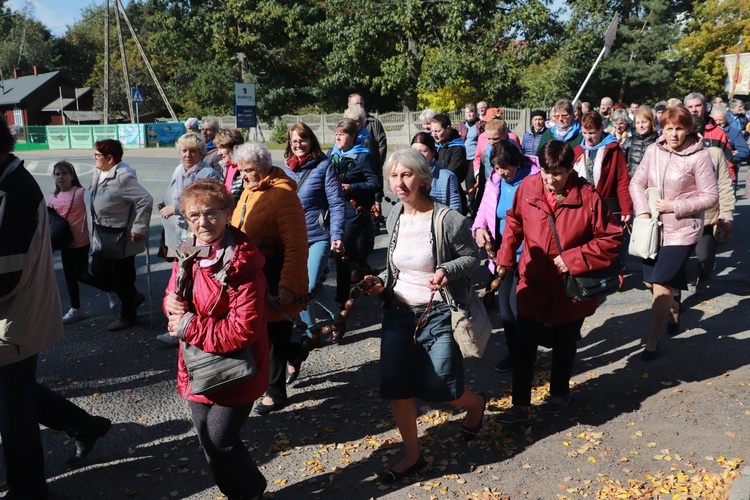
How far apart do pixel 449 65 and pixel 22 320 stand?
25.5 metres

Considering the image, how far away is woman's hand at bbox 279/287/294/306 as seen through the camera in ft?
13.7

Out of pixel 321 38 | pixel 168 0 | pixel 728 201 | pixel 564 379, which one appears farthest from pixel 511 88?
pixel 564 379

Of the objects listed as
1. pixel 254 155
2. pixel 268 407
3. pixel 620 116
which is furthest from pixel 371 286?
pixel 620 116

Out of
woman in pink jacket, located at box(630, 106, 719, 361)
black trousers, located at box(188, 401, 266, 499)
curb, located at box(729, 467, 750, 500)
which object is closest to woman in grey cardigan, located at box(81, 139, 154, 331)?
black trousers, located at box(188, 401, 266, 499)

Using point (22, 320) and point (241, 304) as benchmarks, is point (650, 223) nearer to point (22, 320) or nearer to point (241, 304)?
point (241, 304)

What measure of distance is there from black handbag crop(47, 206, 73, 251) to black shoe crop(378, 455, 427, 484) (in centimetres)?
423

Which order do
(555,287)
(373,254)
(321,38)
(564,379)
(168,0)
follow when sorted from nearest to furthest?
(555,287), (564,379), (373,254), (321,38), (168,0)

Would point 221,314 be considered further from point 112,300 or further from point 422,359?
point 112,300

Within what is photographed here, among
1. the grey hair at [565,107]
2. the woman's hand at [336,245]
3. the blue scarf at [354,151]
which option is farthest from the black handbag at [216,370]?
the grey hair at [565,107]

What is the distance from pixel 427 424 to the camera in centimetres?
448

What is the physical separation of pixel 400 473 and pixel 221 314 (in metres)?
1.45

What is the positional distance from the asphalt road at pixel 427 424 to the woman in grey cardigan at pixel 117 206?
665 mm

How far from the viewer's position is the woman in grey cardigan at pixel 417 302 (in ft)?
11.8

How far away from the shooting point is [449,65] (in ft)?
88.6
